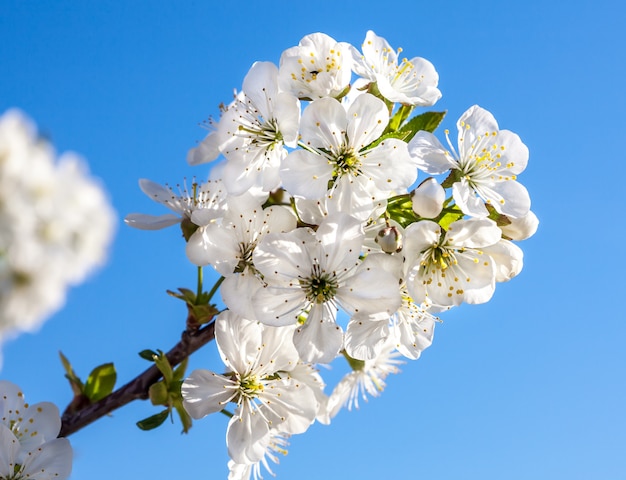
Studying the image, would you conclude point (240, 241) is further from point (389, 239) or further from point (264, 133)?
point (389, 239)

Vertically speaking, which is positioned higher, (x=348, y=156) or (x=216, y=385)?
(x=348, y=156)

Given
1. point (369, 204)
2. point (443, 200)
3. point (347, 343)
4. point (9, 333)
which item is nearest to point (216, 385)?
point (347, 343)

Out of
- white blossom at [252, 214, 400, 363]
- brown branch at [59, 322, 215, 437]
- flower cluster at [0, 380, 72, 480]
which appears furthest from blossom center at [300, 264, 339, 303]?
flower cluster at [0, 380, 72, 480]

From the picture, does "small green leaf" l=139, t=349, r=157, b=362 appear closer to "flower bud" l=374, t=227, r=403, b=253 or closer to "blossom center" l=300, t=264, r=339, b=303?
"blossom center" l=300, t=264, r=339, b=303

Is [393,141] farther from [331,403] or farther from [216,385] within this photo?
[331,403]

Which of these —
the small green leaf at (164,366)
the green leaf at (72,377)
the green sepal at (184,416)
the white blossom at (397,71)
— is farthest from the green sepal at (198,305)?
the white blossom at (397,71)
